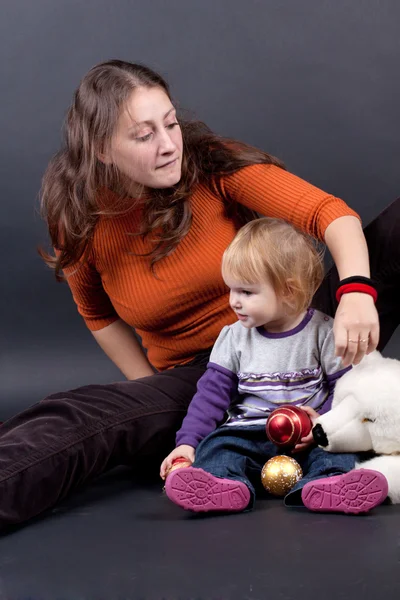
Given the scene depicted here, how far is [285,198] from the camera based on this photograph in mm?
2307

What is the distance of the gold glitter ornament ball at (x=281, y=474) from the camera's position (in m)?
1.92

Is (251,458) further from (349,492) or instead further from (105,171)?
(105,171)

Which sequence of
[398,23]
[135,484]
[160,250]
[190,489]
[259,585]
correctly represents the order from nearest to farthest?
[259,585] < [190,489] < [135,484] < [160,250] < [398,23]

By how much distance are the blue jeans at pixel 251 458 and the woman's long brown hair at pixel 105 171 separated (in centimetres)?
53

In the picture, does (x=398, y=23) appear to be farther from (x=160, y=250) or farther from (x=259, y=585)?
(x=259, y=585)

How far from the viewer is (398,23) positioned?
3.25m

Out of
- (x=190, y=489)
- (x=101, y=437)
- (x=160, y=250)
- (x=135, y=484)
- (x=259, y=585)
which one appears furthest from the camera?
(x=160, y=250)

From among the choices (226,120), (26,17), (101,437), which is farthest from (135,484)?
(26,17)

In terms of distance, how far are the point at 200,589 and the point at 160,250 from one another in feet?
3.33

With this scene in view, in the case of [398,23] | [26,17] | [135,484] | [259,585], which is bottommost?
[135,484]

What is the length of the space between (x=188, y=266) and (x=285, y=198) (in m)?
0.29

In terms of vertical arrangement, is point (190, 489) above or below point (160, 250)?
below

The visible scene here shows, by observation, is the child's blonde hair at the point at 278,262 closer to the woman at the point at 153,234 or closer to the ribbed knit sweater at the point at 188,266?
the woman at the point at 153,234

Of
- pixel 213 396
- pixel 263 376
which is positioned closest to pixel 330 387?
pixel 263 376
